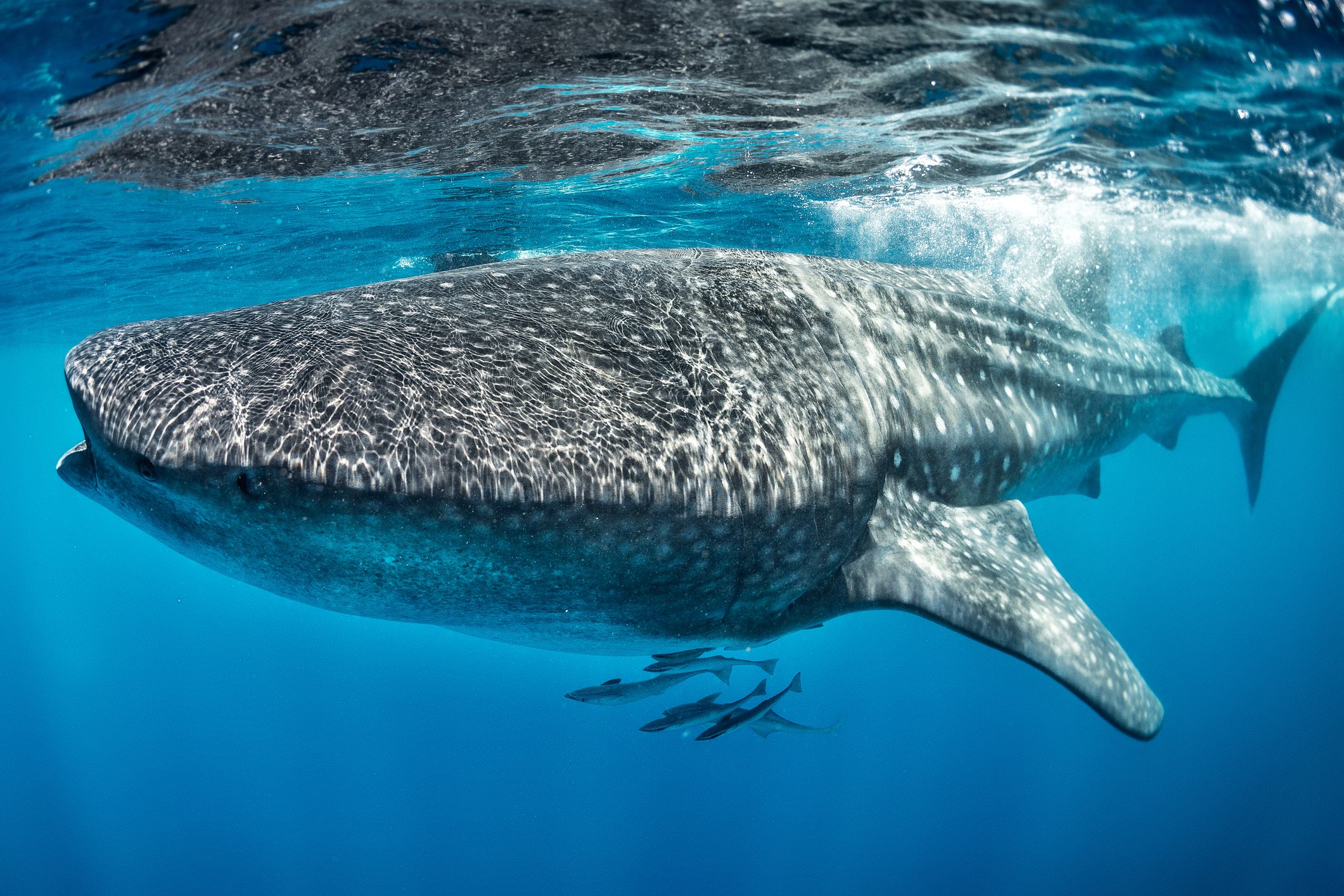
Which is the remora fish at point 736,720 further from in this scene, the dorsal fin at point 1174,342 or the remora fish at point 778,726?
the dorsal fin at point 1174,342

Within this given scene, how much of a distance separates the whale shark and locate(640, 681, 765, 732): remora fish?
3.98m

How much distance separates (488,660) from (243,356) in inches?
1268

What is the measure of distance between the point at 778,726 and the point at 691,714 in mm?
1409

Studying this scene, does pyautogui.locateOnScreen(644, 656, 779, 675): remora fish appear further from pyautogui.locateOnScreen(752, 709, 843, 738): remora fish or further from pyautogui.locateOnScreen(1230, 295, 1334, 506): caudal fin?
pyautogui.locateOnScreen(1230, 295, 1334, 506): caudal fin

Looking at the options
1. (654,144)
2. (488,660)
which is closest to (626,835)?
(488,660)

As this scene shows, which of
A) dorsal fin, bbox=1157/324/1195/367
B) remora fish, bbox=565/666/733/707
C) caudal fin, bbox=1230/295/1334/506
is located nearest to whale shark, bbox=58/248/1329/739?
remora fish, bbox=565/666/733/707

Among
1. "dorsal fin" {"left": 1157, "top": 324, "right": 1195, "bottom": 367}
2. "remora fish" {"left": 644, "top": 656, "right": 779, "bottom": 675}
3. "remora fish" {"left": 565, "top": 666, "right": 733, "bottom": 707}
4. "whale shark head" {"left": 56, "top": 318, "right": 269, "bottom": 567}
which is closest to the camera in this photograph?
"whale shark head" {"left": 56, "top": 318, "right": 269, "bottom": 567}

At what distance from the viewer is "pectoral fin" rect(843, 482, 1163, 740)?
2951 millimetres

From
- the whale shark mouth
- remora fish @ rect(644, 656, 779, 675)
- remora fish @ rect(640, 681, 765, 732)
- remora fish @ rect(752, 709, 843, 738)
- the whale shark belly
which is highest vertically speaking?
the whale shark mouth

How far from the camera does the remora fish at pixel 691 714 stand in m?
6.80

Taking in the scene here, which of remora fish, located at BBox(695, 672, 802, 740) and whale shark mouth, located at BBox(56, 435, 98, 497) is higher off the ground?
whale shark mouth, located at BBox(56, 435, 98, 497)

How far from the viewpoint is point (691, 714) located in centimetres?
691

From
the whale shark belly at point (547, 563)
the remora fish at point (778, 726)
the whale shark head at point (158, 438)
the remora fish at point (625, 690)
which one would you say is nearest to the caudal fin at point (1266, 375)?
the remora fish at point (778, 726)

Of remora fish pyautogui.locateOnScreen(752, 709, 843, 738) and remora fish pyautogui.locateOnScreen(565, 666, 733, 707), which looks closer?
remora fish pyautogui.locateOnScreen(565, 666, 733, 707)
